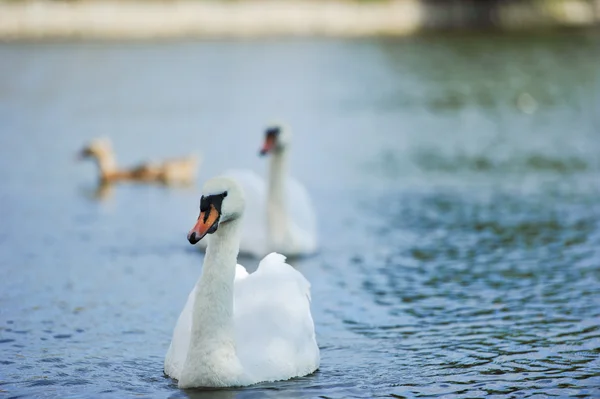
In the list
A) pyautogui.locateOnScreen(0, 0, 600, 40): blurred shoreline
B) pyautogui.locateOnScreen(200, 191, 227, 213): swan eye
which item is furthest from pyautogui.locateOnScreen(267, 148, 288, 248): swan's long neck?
pyautogui.locateOnScreen(0, 0, 600, 40): blurred shoreline

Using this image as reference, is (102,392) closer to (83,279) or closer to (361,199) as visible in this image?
(83,279)

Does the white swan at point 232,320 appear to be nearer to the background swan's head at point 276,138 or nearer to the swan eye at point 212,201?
the swan eye at point 212,201

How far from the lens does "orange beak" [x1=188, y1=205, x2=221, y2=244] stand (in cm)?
905

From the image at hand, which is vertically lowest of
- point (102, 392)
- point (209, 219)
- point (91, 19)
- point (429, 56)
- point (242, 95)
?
point (102, 392)

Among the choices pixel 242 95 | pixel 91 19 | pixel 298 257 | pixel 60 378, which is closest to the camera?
pixel 60 378

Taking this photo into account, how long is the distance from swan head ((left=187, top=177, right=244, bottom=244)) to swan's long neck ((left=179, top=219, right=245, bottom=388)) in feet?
0.39

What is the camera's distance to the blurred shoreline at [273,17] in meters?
87.9

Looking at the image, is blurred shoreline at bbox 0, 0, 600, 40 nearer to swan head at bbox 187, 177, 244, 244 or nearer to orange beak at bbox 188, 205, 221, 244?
swan head at bbox 187, 177, 244, 244

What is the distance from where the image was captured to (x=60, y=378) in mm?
10094

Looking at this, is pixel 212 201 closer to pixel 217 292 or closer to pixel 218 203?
pixel 218 203

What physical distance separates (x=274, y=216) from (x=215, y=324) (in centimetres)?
619

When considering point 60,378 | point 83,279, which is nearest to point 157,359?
point 60,378

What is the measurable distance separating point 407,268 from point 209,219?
18.6 feet

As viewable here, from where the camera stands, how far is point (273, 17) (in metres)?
95.3
